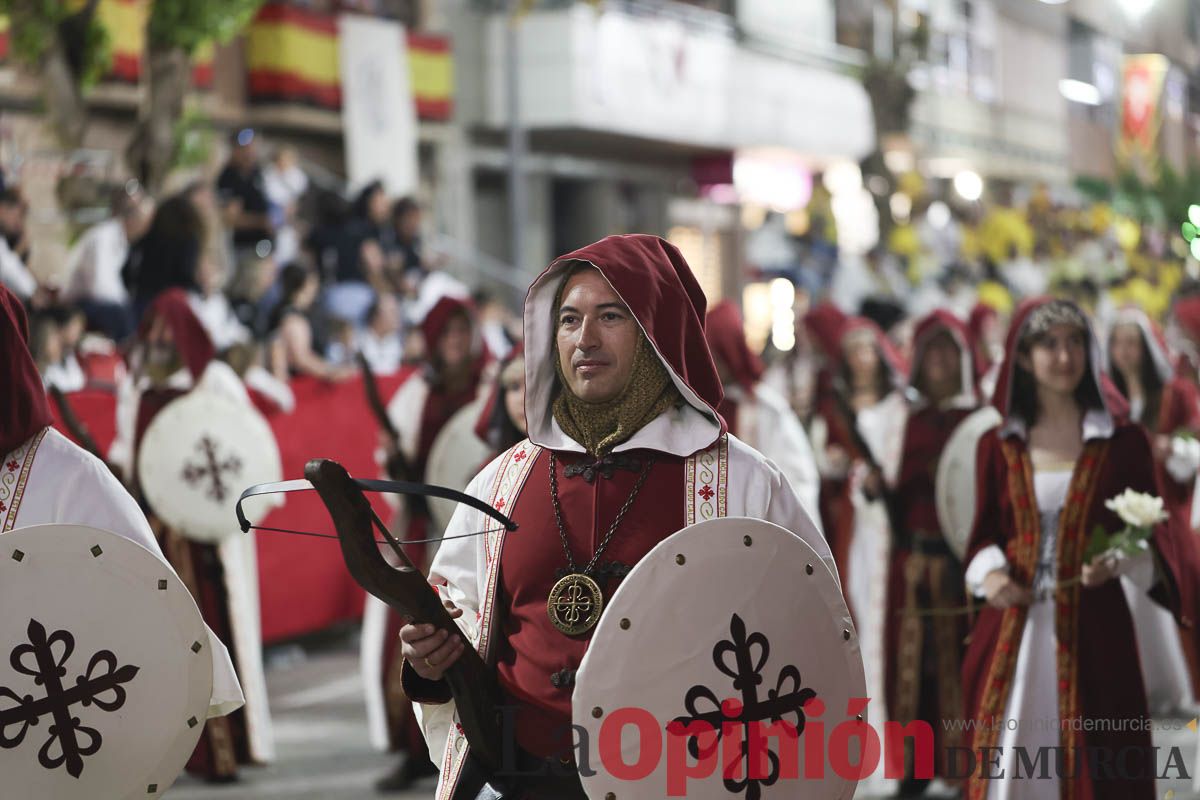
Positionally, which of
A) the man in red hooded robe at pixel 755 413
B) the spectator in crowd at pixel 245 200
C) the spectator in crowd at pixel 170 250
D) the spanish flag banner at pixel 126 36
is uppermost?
the spanish flag banner at pixel 126 36

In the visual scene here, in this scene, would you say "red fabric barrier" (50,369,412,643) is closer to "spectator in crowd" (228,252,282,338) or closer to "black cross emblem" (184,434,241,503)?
"spectator in crowd" (228,252,282,338)

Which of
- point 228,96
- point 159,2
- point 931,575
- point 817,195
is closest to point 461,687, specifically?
point 931,575

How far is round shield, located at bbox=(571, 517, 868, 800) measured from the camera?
3.39m

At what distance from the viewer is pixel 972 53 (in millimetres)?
42688

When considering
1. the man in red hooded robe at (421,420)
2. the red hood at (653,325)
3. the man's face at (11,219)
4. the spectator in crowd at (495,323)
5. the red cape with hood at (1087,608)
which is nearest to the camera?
the red hood at (653,325)

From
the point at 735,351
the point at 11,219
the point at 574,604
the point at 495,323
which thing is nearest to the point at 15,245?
the point at 11,219

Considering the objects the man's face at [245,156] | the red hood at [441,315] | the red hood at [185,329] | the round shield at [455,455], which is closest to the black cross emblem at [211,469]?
the red hood at [185,329]

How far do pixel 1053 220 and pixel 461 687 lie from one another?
24972 mm

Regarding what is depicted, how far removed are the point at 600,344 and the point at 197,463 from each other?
15.7 ft

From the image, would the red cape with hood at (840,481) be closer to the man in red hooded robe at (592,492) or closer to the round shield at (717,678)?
the man in red hooded robe at (592,492)

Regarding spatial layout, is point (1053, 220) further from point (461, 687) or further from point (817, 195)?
point (461, 687)

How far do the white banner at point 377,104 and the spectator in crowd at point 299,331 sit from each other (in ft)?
20.4

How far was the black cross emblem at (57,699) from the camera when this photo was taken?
12.1ft

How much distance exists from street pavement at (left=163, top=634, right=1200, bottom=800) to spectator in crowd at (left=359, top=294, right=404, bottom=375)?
9.80ft
